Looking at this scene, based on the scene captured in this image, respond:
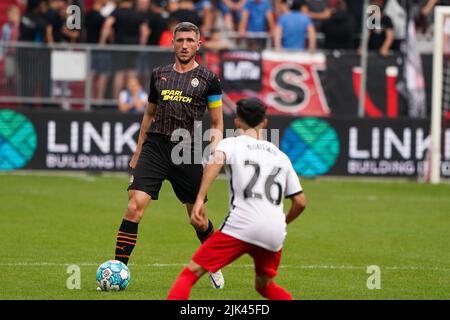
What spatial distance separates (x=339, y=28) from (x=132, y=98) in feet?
15.9

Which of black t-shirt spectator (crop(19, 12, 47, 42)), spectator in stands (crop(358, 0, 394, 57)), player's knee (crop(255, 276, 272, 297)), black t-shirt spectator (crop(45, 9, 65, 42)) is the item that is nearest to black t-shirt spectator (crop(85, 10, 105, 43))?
black t-shirt spectator (crop(45, 9, 65, 42))

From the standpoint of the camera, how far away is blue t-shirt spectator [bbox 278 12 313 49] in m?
23.9

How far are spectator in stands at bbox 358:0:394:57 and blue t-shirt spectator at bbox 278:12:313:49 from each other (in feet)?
4.30

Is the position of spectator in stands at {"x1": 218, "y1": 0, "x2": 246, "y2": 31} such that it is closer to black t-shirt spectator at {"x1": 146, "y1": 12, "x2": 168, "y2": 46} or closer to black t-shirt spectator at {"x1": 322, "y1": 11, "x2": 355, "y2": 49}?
black t-shirt spectator at {"x1": 146, "y1": 12, "x2": 168, "y2": 46}

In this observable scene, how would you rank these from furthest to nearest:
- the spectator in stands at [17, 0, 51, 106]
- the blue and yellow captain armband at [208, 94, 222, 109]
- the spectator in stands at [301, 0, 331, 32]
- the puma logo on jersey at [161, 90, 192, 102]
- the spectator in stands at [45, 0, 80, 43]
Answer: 1. the spectator in stands at [301, 0, 331, 32]
2. the spectator in stands at [45, 0, 80, 43]
3. the spectator in stands at [17, 0, 51, 106]
4. the blue and yellow captain armband at [208, 94, 222, 109]
5. the puma logo on jersey at [161, 90, 192, 102]

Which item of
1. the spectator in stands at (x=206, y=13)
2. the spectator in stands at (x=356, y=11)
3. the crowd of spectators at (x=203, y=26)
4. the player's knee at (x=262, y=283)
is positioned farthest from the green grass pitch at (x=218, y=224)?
the spectator in stands at (x=356, y=11)

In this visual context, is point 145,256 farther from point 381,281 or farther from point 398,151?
point 398,151

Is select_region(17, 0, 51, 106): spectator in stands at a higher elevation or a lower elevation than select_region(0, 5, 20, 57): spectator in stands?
lower

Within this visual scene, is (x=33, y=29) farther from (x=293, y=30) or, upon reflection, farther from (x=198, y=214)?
(x=198, y=214)

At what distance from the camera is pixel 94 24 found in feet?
78.9

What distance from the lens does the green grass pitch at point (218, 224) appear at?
34.9 ft

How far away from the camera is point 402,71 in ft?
75.8

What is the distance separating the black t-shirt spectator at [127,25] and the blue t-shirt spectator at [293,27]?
301 centimetres

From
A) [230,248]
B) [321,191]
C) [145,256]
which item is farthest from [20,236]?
[321,191]
